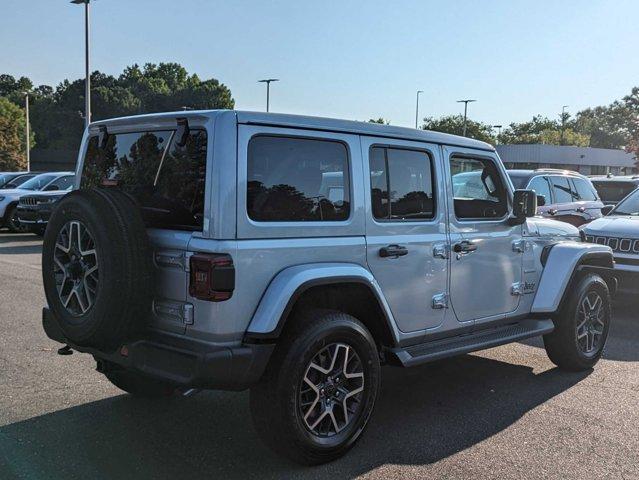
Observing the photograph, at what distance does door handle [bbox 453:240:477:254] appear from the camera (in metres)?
4.59

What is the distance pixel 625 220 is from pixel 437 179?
18.0 ft

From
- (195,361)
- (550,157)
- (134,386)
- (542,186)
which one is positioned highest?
(550,157)

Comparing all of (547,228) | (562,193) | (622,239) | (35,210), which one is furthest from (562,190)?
(35,210)

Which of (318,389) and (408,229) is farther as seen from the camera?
(408,229)

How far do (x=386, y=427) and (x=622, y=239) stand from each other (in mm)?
5665

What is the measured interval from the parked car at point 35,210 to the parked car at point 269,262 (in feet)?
39.7

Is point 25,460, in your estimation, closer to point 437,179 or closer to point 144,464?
point 144,464

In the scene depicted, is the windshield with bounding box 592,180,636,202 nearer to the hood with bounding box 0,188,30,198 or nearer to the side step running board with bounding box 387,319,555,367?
the side step running board with bounding box 387,319,555,367

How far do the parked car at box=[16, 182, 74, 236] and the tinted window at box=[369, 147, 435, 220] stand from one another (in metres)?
13.2

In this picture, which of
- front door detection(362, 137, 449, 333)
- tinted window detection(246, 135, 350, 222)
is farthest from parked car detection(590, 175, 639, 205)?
tinted window detection(246, 135, 350, 222)

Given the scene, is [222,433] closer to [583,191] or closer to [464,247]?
[464,247]

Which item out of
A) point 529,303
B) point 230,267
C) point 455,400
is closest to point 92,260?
point 230,267

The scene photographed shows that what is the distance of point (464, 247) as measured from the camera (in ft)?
15.3

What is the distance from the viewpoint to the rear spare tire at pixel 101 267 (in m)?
3.35
